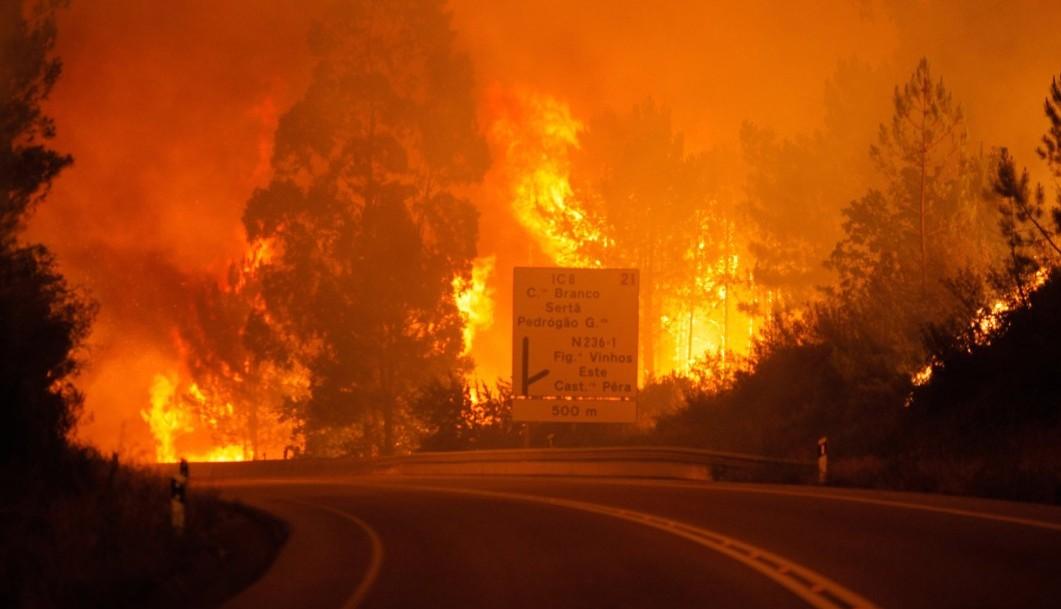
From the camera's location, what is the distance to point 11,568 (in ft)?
41.2

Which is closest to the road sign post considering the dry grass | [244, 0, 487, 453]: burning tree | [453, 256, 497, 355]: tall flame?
[244, 0, 487, 453]: burning tree

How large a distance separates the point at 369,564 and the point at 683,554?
3673 mm

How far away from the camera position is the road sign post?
3759 centimetres

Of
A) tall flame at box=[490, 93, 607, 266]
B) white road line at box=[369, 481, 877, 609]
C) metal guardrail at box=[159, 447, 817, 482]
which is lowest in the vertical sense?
white road line at box=[369, 481, 877, 609]

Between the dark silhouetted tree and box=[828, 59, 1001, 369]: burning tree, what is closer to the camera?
the dark silhouetted tree

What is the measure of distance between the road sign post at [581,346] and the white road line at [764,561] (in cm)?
1496

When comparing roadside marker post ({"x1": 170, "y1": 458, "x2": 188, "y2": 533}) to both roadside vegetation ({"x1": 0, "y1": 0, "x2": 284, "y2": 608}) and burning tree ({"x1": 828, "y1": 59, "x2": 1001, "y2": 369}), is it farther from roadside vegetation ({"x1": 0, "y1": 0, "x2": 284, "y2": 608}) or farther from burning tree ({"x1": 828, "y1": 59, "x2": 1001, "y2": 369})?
burning tree ({"x1": 828, "y1": 59, "x2": 1001, "y2": 369})

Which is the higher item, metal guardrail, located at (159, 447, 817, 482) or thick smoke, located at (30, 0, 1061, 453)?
thick smoke, located at (30, 0, 1061, 453)

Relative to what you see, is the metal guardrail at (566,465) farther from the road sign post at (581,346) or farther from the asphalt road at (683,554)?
the asphalt road at (683,554)

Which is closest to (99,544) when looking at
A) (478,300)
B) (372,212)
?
(372,212)

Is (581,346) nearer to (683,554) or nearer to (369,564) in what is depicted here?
(369,564)

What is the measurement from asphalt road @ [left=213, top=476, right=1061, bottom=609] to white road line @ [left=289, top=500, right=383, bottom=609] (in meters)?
0.05

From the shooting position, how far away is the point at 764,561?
43.4 ft

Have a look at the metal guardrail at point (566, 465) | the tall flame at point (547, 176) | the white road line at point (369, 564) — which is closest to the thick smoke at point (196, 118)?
the tall flame at point (547, 176)
